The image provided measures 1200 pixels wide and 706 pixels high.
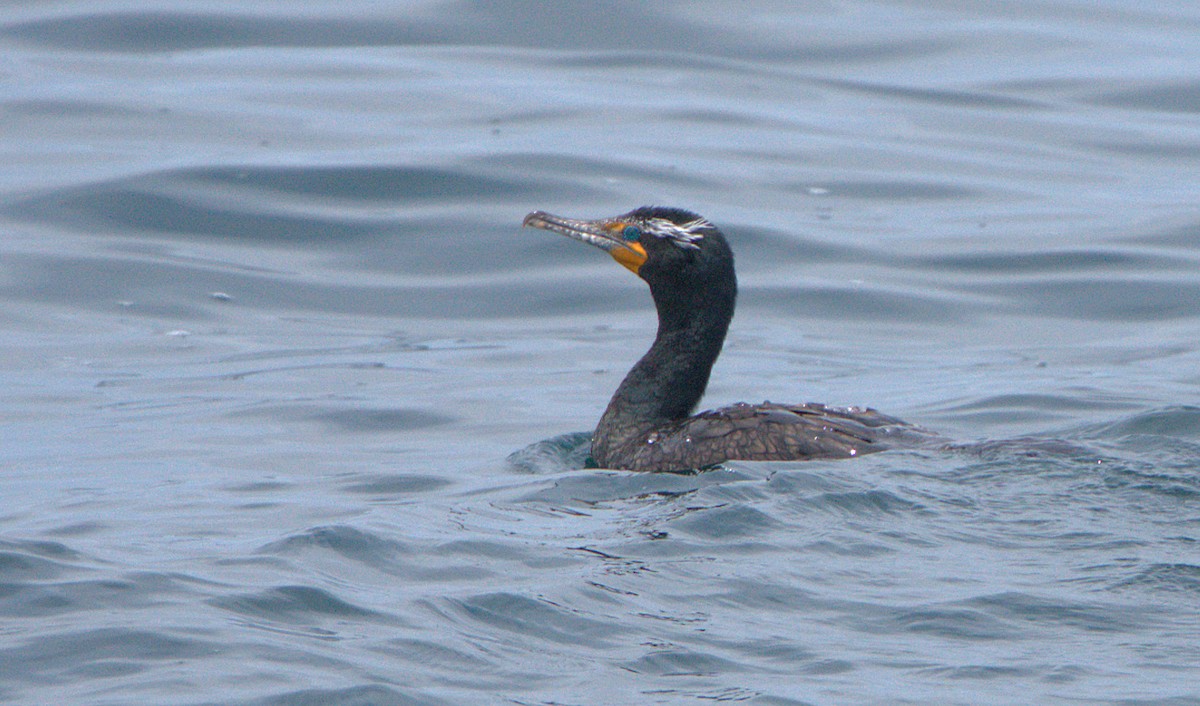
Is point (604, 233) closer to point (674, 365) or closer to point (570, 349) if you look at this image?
point (674, 365)

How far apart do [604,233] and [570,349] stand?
3263 mm

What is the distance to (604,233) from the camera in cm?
908

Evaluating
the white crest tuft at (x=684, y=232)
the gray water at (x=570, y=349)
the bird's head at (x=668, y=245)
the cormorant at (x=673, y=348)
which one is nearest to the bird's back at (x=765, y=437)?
the cormorant at (x=673, y=348)

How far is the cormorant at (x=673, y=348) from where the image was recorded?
8414 millimetres

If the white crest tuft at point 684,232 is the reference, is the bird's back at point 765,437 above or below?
below

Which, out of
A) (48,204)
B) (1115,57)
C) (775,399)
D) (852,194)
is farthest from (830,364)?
(1115,57)

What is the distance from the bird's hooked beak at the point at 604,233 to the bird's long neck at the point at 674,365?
8.8 inches

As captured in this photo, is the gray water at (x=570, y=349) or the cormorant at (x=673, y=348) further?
the cormorant at (x=673, y=348)

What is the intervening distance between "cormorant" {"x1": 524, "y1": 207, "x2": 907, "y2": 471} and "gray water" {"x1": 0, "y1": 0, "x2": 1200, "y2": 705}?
0.38m

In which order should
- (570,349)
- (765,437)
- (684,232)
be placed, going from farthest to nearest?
(570,349) → (684,232) → (765,437)

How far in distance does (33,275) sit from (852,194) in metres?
7.24

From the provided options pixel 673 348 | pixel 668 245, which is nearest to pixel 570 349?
pixel 673 348

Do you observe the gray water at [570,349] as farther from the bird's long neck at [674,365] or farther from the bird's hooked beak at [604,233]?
the bird's hooked beak at [604,233]

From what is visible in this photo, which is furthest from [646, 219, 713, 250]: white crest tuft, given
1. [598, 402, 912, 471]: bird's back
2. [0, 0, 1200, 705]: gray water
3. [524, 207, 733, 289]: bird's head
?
[0, 0, 1200, 705]: gray water
